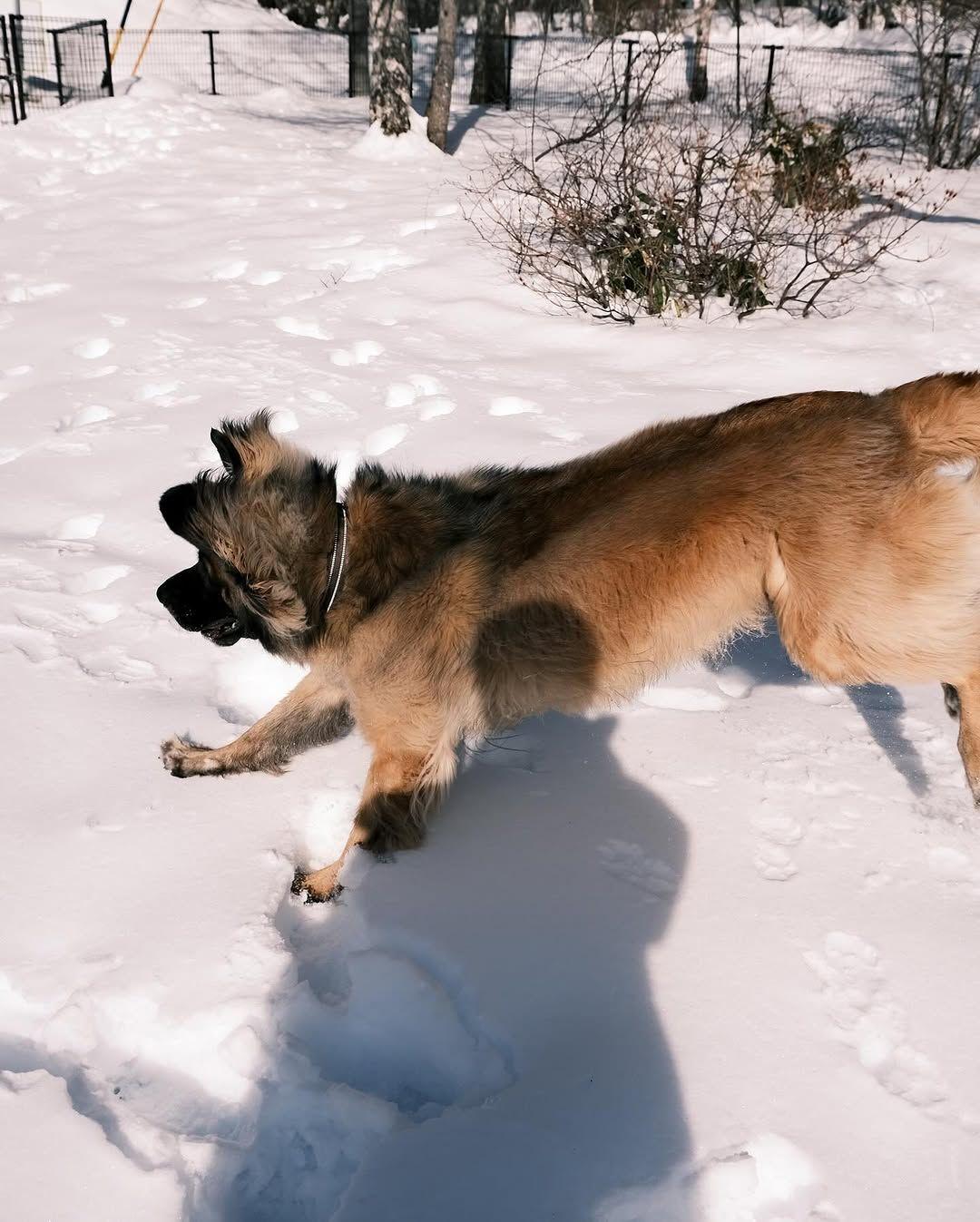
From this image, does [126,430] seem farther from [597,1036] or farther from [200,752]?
[597,1036]

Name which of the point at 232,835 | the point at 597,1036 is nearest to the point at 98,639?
the point at 232,835

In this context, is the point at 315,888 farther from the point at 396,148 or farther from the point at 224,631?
the point at 396,148

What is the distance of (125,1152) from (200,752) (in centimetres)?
135

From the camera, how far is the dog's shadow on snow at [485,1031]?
6.46ft

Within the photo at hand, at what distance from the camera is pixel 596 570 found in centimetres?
278

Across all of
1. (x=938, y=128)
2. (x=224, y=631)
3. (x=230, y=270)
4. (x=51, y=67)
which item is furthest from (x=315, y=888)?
(x=51, y=67)

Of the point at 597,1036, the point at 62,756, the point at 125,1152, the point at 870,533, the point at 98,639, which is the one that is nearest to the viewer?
the point at 125,1152

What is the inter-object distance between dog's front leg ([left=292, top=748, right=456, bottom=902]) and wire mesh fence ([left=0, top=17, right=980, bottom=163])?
15827 millimetres

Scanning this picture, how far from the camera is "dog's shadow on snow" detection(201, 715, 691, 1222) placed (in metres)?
1.97

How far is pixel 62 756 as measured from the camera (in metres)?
3.11

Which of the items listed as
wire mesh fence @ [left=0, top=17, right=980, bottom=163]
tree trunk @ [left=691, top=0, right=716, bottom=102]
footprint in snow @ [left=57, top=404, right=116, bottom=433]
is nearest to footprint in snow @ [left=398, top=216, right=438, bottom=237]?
footprint in snow @ [left=57, top=404, right=116, bottom=433]

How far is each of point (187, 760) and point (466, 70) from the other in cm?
2652

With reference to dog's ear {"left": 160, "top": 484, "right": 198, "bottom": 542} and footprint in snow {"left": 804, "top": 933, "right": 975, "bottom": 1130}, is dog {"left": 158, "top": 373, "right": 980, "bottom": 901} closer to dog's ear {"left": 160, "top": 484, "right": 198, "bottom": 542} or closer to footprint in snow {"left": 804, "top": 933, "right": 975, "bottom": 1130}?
dog's ear {"left": 160, "top": 484, "right": 198, "bottom": 542}

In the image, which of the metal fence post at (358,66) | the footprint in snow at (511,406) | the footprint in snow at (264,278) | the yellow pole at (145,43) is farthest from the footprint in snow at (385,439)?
the yellow pole at (145,43)
